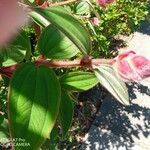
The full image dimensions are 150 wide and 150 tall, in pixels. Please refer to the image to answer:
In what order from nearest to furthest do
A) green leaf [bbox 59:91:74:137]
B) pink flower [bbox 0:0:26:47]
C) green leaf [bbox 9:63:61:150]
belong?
pink flower [bbox 0:0:26:47] → green leaf [bbox 9:63:61:150] → green leaf [bbox 59:91:74:137]

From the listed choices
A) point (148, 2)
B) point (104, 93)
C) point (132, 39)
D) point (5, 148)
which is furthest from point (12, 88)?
point (148, 2)

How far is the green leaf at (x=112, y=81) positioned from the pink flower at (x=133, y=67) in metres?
0.04

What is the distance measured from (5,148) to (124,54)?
6.91ft

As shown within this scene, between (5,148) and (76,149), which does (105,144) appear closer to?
(76,149)

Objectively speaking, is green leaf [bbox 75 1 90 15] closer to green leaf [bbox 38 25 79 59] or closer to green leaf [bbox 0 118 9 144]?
green leaf [bbox 0 118 9 144]


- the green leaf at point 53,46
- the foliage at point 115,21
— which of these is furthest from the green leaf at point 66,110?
the foliage at point 115,21

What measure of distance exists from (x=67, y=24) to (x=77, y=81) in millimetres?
428

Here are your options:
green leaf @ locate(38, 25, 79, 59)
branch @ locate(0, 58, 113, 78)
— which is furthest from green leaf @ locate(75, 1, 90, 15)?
branch @ locate(0, 58, 113, 78)

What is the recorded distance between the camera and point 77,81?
2.84 ft

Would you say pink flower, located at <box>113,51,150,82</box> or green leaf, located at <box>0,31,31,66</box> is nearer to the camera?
pink flower, located at <box>113,51,150,82</box>

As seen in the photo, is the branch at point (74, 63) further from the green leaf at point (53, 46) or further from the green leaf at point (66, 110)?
the green leaf at point (66, 110)

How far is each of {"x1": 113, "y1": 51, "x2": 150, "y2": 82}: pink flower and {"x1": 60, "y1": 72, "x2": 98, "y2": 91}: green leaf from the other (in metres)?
0.33

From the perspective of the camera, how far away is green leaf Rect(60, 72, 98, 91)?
83cm

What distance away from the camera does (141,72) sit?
47 centimetres
